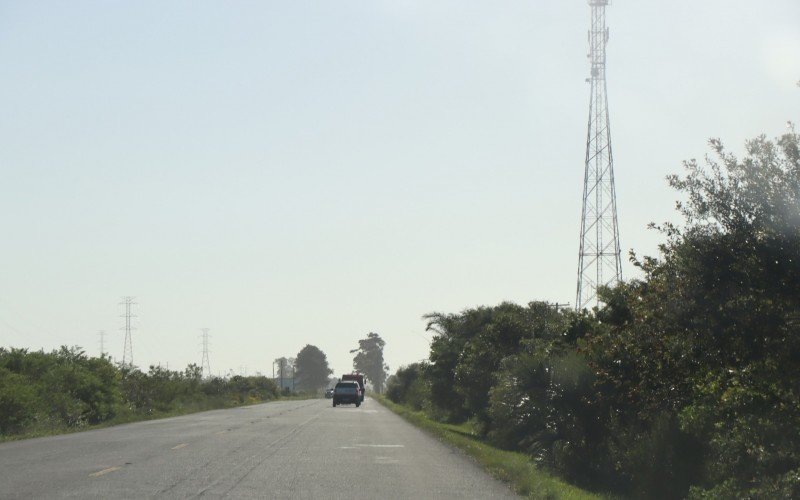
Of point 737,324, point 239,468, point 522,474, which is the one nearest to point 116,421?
point 239,468

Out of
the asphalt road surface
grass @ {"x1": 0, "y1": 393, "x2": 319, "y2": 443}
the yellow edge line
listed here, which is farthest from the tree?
grass @ {"x1": 0, "y1": 393, "x2": 319, "y2": 443}

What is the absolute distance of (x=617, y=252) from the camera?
120 feet

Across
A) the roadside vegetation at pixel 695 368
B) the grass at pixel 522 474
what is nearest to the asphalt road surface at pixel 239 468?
the grass at pixel 522 474

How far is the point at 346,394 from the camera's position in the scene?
73375mm

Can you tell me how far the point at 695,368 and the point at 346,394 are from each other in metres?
60.1

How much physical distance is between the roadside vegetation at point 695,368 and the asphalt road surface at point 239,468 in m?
2.27

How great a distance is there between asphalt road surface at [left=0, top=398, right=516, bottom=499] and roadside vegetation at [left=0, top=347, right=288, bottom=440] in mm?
5727

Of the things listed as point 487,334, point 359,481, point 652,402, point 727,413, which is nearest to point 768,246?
point 727,413

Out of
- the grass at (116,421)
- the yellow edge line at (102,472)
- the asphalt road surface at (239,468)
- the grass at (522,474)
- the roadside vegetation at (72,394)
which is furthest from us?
the roadside vegetation at (72,394)

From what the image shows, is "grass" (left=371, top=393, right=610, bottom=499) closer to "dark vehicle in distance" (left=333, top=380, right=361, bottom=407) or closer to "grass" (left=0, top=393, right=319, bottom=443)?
"grass" (left=0, top=393, right=319, bottom=443)

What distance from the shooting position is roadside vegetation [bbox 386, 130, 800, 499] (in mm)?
11742

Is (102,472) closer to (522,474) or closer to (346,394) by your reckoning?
(522,474)

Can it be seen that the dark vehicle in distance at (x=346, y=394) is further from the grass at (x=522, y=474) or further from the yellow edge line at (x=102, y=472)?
the yellow edge line at (x=102, y=472)

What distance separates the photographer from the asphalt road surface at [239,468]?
14.5 m
